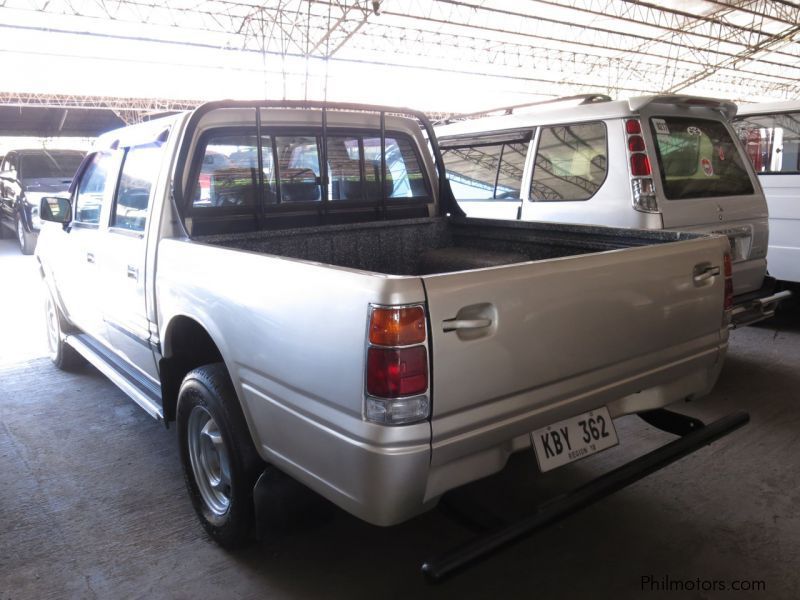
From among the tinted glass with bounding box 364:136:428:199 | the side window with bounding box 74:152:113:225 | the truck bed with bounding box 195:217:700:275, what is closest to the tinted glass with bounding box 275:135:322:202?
the truck bed with bounding box 195:217:700:275

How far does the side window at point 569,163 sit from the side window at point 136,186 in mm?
3184

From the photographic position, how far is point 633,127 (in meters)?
4.52

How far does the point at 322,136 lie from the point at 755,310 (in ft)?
10.7

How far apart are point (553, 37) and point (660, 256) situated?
2097cm

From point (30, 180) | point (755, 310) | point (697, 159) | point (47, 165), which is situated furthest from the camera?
point (47, 165)

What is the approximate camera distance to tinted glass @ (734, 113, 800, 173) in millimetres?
5758

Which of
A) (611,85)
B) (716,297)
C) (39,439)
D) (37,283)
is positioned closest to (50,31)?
(37,283)

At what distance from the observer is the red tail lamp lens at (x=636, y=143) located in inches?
176

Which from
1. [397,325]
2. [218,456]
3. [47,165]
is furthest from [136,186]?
[47,165]

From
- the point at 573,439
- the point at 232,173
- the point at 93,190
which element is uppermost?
the point at 232,173

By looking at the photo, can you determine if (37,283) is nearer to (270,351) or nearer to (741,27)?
(270,351)

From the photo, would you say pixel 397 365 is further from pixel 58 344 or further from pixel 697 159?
pixel 58 344

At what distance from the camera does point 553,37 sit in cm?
2092

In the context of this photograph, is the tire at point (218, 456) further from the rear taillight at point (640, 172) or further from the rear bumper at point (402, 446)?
the rear taillight at point (640, 172)
